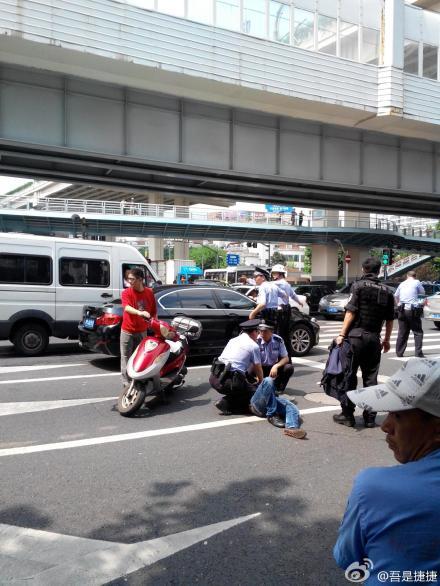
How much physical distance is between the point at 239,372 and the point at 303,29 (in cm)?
1286

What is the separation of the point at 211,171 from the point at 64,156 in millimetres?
4291

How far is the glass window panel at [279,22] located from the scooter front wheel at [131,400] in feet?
39.5

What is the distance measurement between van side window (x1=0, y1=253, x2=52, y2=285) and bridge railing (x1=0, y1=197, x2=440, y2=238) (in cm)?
2783

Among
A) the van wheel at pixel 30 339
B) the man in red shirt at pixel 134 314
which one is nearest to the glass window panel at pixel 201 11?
the van wheel at pixel 30 339

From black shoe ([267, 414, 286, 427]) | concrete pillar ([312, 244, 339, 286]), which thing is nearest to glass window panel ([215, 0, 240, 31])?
black shoe ([267, 414, 286, 427])

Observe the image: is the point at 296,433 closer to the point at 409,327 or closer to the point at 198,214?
the point at 409,327

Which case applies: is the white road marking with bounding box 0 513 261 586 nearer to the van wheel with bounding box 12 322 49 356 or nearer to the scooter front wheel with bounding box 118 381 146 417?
the scooter front wheel with bounding box 118 381 146 417

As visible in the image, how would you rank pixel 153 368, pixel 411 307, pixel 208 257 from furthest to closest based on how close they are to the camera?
pixel 208 257 < pixel 411 307 < pixel 153 368

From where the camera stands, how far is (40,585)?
2.61 m

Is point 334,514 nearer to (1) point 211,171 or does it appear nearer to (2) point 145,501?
(2) point 145,501

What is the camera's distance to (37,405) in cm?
624

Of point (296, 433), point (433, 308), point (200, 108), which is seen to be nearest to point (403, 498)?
point (296, 433)

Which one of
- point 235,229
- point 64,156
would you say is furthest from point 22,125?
point 235,229

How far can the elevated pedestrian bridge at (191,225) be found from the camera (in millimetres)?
36031
